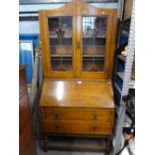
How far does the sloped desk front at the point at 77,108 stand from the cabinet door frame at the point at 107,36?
97 mm

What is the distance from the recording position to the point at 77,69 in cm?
188

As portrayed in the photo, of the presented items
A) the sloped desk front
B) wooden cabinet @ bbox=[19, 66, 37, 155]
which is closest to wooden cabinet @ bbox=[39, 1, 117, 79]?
the sloped desk front

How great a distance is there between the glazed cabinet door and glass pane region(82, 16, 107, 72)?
0.15 metres

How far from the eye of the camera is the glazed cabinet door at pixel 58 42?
1708mm

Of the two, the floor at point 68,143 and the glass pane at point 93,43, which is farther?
the floor at point 68,143

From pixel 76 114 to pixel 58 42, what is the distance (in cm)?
87

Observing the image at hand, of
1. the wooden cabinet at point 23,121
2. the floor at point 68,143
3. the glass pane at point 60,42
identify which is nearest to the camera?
the wooden cabinet at point 23,121

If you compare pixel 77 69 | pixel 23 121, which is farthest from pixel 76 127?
pixel 23 121

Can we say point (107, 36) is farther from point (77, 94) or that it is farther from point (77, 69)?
point (77, 94)

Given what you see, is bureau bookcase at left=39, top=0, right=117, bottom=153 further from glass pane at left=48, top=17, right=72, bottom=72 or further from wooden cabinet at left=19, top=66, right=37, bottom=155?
wooden cabinet at left=19, top=66, right=37, bottom=155

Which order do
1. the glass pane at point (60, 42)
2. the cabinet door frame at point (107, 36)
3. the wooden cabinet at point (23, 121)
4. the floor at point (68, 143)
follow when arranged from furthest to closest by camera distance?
the floor at point (68, 143) → the glass pane at point (60, 42) → the cabinet door frame at point (107, 36) → the wooden cabinet at point (23, 121)

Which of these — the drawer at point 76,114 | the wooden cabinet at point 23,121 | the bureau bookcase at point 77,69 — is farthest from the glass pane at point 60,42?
the wooden cabinet at point 23,121

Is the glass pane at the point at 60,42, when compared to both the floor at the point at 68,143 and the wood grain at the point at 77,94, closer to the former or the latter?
the wood grain at the point at 77,94
